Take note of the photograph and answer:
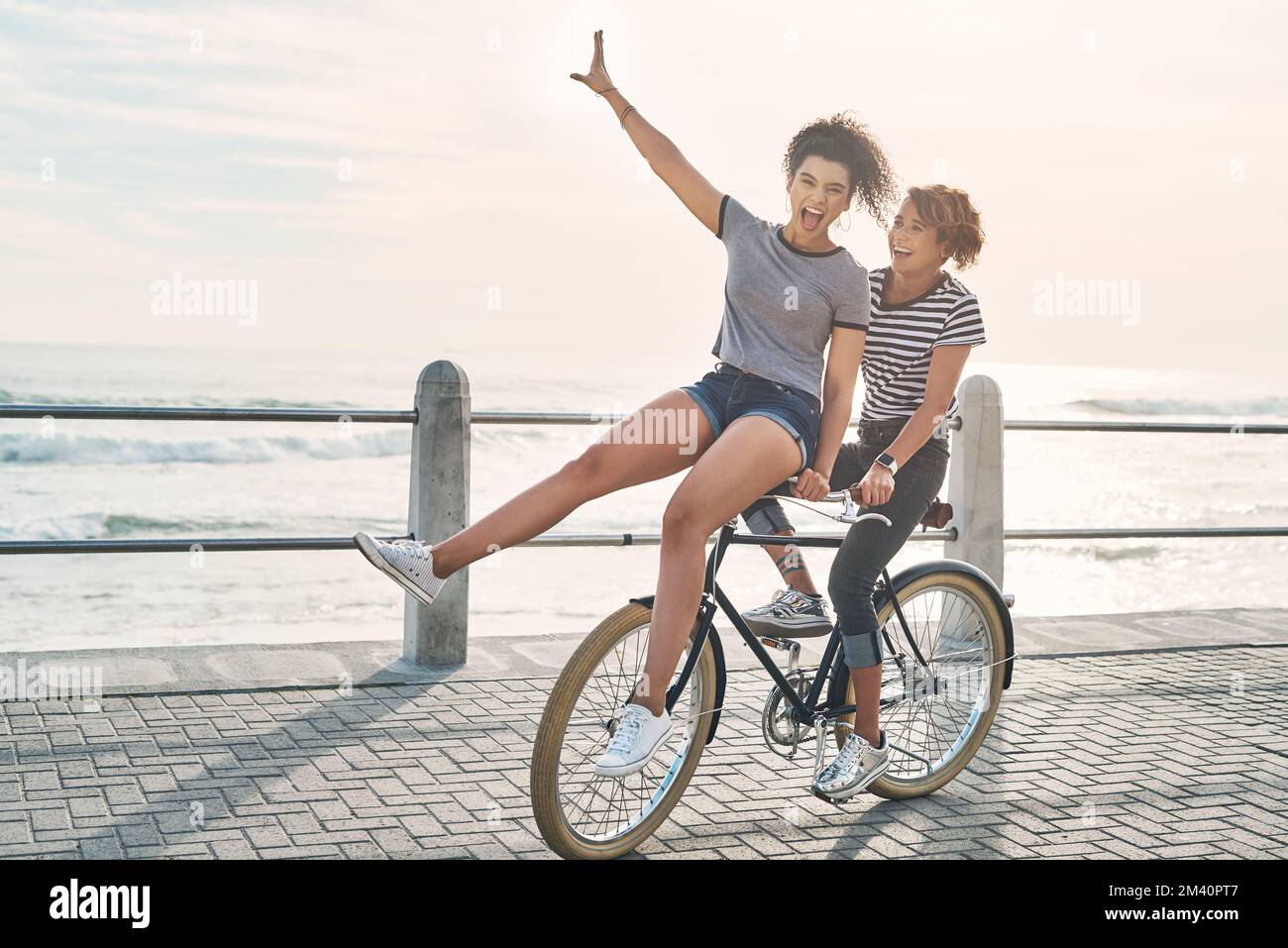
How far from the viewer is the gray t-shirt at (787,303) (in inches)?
180

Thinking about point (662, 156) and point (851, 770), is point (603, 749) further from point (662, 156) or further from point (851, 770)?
point (662, 156)

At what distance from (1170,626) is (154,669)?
18.7ft

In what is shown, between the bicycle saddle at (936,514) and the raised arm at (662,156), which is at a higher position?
the raised arm at (662,156)

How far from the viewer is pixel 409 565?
14.4 ft

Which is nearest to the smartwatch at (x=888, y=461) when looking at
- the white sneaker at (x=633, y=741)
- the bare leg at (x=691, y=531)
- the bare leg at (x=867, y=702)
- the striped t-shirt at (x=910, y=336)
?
the striped t-shirt at (x=910, y=336)

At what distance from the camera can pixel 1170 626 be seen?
28.7 feet

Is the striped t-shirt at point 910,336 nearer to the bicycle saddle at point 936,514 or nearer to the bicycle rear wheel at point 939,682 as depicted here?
the bicycle saddle at point 936,514

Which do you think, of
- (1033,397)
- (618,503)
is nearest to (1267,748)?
(618,503)

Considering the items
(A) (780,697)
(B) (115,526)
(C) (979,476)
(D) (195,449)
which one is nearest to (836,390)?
(A) (780,697)

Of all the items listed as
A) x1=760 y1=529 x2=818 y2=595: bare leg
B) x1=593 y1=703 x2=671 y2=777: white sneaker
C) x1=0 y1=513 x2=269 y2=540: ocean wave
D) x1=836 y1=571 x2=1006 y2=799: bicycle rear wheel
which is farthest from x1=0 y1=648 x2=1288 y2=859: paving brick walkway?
x1=0 y1=513 x2=269 y2=540: ocean wave

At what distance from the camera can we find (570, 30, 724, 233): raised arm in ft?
15.6

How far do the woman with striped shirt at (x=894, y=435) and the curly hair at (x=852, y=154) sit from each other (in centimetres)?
23

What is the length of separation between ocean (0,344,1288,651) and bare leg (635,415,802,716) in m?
5.44

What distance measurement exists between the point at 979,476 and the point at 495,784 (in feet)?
12.6
